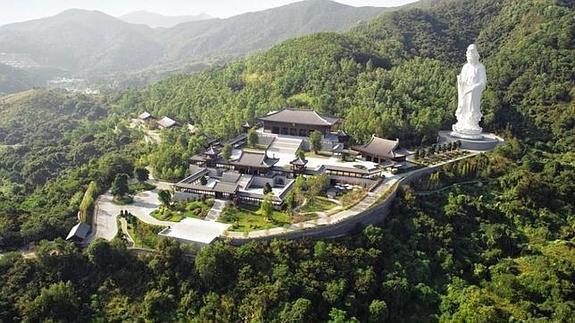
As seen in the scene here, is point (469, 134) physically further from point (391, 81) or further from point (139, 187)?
point (139, 187)

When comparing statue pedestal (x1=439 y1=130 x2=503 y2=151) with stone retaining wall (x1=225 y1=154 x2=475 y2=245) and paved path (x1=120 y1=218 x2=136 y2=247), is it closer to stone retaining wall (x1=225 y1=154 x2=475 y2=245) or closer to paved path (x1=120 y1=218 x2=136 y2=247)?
stone retaining wall (x1=225 y1=154 x2=475 y2=245)

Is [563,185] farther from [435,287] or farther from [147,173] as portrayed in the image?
[147,173]

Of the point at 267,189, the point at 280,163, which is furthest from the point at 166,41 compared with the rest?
the point at 267,189

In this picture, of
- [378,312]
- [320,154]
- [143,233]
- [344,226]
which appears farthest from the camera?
[320,154]

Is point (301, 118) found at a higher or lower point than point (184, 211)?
higher

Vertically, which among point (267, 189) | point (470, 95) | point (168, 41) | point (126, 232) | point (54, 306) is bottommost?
point (54, 306)

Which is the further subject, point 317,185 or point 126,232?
point 317,185

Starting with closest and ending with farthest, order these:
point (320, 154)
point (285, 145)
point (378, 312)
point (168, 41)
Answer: point (378, 312)
point (320, 154)
point (285, 145)
point (168, 41)

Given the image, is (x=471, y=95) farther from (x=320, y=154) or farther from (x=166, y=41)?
(x=166, y=41)
